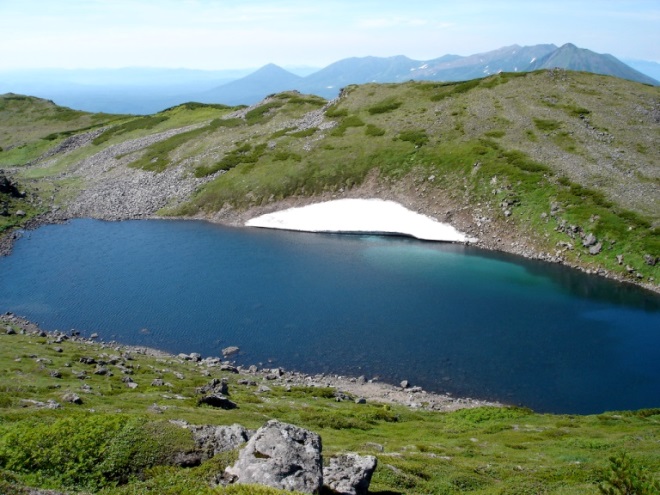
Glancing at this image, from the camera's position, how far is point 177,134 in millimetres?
144000

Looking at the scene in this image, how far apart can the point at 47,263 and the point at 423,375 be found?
6158 centimetres

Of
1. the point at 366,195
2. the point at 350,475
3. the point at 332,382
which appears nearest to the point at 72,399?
the point at 350,475

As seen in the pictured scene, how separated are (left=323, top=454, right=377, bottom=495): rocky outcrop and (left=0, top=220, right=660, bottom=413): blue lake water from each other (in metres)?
29.2

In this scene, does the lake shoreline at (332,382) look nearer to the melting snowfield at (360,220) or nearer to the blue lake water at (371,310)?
the blue lake water at (371,310)

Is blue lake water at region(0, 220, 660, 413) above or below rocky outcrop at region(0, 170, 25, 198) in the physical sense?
below

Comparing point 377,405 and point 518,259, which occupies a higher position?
point 518,259

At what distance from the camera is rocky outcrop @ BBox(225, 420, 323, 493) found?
16750 mm

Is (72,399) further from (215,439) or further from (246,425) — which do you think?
(215,439)

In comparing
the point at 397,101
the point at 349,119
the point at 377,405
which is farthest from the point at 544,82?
the point at 377,405

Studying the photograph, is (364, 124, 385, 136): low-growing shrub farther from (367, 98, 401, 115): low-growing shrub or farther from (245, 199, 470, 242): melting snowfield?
(245, 199, 470, 242): melting snowfield

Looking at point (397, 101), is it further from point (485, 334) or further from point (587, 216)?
point (485, 334)

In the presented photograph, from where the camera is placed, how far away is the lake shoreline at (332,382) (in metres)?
44.3

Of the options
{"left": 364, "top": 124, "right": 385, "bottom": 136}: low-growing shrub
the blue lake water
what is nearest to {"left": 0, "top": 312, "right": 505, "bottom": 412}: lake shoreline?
the blue lake water

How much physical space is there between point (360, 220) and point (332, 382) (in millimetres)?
49096
